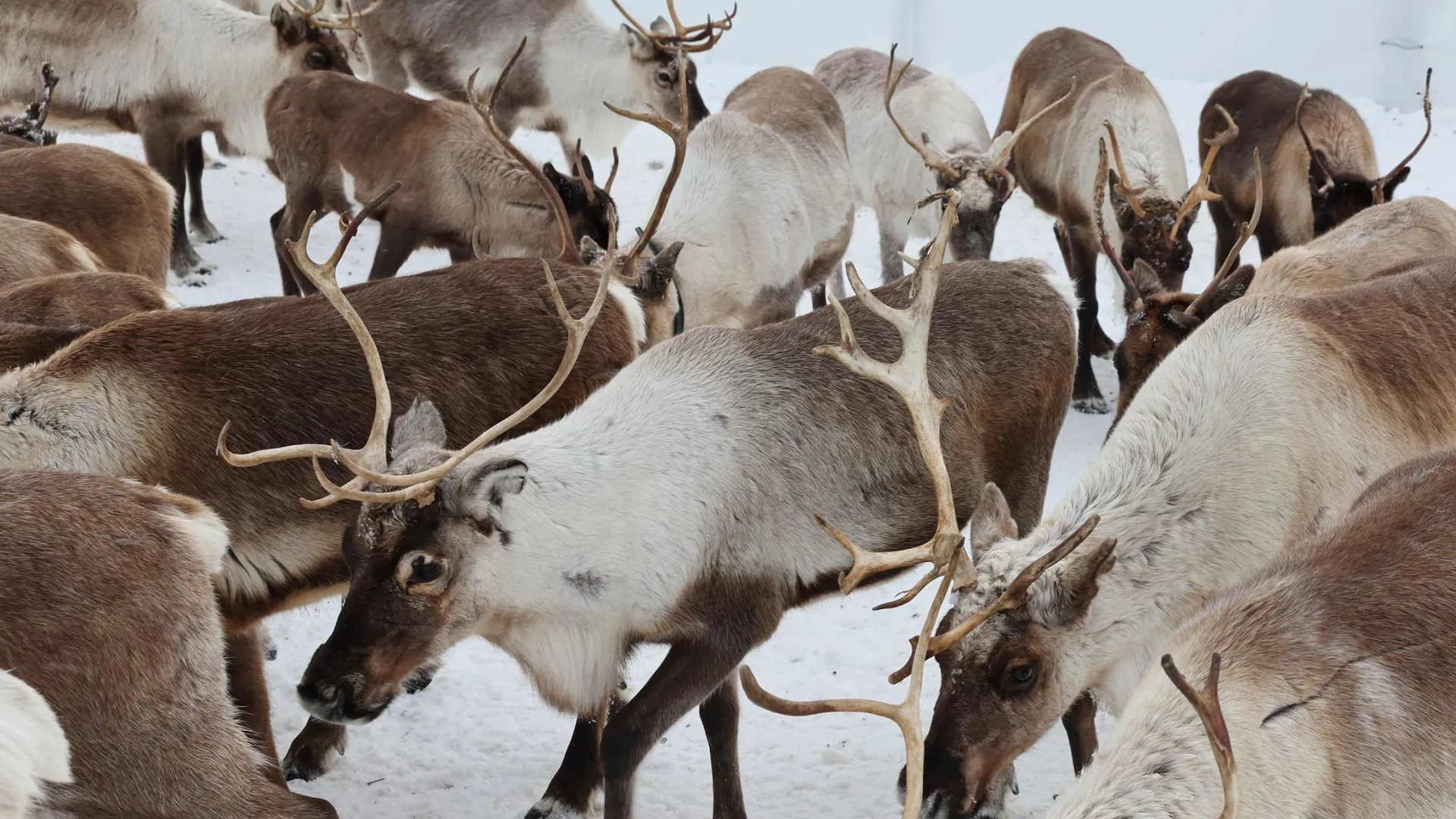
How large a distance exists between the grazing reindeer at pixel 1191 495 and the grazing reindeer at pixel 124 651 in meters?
1.39

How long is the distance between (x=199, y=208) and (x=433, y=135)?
200 cm

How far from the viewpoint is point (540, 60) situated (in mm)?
8320

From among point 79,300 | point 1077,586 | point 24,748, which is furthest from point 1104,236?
point 24,748

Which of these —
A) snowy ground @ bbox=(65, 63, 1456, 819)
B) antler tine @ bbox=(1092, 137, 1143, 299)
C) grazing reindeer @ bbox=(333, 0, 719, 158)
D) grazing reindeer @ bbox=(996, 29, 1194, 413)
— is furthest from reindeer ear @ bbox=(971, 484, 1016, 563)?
grazing reindeer @ bbox=(333, 0, 719, 158)

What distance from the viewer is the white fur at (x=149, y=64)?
7.25 m

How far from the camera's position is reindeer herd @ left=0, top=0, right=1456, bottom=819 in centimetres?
252

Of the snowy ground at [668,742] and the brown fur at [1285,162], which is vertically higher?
the brown fur at [1285,162]

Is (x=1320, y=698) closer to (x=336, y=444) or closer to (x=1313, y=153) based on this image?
(x=336, y=444)

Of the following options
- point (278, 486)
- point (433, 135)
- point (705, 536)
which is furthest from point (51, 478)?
point (433, 135)

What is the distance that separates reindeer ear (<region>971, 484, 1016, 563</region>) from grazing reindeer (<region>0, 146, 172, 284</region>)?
Result: 332 centimetres

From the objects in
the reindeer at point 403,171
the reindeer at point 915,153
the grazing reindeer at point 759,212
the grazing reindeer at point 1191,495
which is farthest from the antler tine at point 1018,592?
the reindeer at point 915,153

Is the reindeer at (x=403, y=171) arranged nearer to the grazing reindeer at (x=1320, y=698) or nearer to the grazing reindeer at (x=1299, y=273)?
the grazing reindeer at (x=1299, y=273)

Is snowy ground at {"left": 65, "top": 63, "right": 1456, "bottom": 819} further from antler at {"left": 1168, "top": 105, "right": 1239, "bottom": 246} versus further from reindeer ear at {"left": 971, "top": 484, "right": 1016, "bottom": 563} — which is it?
antler at {"left": 1168, "top": 105, "right": 1239, "bottom": 246}

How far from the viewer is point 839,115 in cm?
737
